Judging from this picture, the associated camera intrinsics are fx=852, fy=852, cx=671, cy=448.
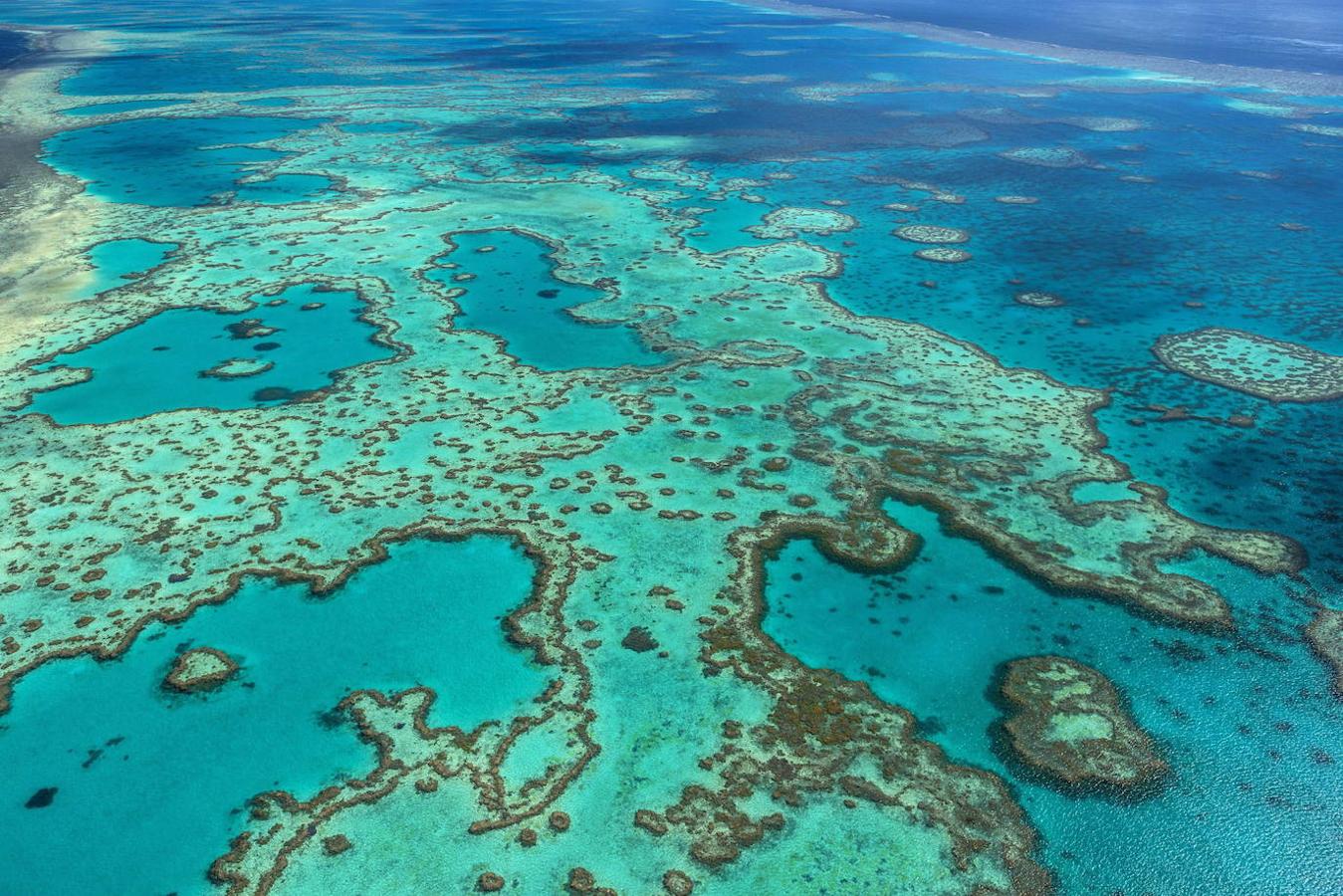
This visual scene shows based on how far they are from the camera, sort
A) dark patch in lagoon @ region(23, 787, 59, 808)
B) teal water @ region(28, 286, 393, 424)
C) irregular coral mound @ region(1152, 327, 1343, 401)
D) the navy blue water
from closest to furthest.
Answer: dark patch in lagoon @ region(23, 787, 59, 808), teal water @ region(28, 286, 393, 424), irregular coral mound @ region(1152, 327, 1343, 401), the navy blue water

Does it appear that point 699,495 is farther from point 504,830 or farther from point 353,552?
point 504,830

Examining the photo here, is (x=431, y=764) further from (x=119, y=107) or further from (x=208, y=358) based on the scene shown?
(x=119, y=107)

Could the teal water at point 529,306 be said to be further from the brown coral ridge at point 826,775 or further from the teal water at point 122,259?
the brown coral ridge at point 826,775

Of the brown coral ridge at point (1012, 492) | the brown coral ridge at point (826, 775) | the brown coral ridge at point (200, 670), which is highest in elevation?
the brown coral ridge at point (1012, 492)

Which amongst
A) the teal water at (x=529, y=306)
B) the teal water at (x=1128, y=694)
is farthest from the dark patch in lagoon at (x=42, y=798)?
the teal water at (x=529, y=306)

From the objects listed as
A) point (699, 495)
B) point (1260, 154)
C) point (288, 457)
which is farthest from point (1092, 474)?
point (1260, 154)

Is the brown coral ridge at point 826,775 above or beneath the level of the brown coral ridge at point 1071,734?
beneath

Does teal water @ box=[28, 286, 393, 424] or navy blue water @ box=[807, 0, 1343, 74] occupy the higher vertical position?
navy blue water @ box=[807, 0, 1343, 74]

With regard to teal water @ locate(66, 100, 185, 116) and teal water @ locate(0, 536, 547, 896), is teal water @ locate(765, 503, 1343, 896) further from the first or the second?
teal water @ locate(66, 100, 185, 116)

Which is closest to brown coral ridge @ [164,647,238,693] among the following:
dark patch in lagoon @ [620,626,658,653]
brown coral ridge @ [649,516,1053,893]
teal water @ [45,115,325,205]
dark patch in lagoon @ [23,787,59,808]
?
dark patch in lagoon @ [23,787,59,808]
